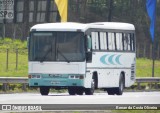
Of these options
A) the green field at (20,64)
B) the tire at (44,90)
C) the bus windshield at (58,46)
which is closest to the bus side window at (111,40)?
the bus windshield at (58,46)

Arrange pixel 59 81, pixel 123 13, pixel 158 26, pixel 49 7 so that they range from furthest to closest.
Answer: pixel 158 26
pixel 123 13
pixel 49 7
pixel 59 81

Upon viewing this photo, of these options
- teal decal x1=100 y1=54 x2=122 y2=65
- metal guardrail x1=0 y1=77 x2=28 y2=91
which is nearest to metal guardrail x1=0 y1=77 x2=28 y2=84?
metal guardrail x1=0 y1=77 x2=28 y2=91

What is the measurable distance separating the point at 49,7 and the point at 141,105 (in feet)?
107

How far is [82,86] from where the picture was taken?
25.8 meters

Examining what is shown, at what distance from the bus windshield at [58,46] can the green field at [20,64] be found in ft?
33.7

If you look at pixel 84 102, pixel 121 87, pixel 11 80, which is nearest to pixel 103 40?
pixel 121 87

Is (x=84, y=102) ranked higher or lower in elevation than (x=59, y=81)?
higher

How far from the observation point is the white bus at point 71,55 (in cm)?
2588

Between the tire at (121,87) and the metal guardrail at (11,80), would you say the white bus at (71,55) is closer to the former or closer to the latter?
the tire at (121,87)

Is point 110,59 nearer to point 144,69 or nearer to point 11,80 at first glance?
point 11,80

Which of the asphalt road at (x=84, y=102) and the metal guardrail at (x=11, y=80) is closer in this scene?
the asphalt road at (x=84, y=102)

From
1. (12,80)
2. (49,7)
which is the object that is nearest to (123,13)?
(49,7)

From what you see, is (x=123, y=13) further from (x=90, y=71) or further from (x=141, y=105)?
(x=141, y=105)

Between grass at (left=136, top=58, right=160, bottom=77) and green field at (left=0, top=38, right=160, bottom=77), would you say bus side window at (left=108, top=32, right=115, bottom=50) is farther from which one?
grass at (left=136, top=58, right=160, bottom=77)
